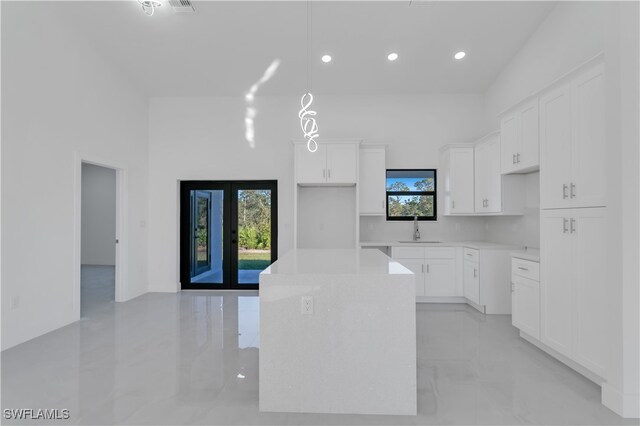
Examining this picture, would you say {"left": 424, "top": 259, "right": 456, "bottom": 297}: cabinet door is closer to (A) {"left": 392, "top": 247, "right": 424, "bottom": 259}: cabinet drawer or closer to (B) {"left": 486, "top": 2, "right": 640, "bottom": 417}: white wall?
(A) {"left": 392, "top": 247, "right": 424, "bottom": 259}: cabinet drawer

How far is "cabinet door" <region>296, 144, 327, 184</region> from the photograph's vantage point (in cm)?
507

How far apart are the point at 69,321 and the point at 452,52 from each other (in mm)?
5937

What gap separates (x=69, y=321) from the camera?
387 cm

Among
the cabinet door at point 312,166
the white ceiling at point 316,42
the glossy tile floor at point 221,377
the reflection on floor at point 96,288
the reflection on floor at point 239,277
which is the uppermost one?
the white ceiling at point 316,42

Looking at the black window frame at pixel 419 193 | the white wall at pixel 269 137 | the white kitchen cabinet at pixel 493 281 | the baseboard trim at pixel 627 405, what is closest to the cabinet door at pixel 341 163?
the white wall at pixel 269 137

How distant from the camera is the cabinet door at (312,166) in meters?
5.07

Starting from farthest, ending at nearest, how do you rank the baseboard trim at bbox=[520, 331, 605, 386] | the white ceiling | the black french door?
the black french door
the white ceiling
the baseboard trim at bbox=[520, 331, 605, 386]

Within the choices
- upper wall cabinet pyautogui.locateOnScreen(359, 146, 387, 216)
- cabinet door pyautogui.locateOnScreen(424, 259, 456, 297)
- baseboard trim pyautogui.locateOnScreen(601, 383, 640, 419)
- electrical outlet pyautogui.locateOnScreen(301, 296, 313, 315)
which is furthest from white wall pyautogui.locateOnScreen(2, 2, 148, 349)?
baseboard trim pyautogui.locateOnScreen(601, 383, 640, 419)

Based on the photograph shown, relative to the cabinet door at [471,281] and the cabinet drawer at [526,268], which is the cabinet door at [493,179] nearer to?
the cabinet door at [471,281]

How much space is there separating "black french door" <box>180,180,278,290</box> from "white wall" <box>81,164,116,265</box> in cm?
483

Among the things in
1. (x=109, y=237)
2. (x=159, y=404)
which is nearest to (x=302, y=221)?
(x=159, y=404)

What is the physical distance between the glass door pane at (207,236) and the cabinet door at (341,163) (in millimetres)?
2054

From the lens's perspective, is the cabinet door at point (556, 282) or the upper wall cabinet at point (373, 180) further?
the upper wall cabinet at point (373, 180)

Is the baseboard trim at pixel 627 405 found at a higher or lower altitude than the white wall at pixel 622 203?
lower
